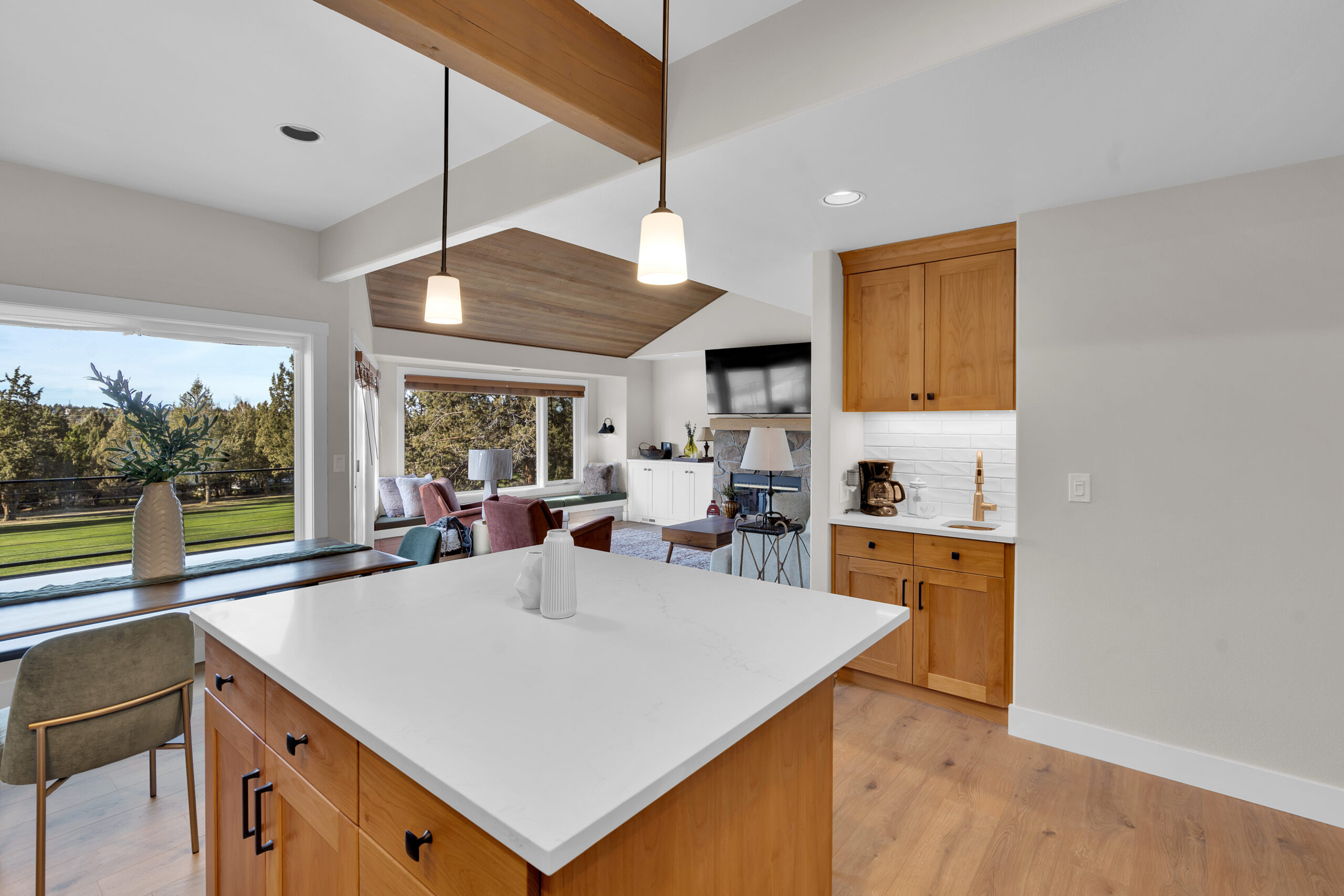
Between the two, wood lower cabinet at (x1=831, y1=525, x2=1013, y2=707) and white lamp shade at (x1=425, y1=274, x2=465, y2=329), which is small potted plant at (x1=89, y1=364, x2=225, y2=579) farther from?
wood lower cabinet at (x1=831, y1=525, x2=1013, y2=707)

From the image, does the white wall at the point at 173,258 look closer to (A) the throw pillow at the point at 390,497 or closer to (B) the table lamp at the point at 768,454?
(A) the throw pillow at the point at 390,497

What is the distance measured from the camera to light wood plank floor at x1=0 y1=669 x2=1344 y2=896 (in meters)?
1.80

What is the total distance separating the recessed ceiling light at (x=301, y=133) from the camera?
2518mm

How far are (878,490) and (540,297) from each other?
413 centimetres

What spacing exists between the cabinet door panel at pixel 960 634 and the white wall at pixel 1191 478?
12 cm

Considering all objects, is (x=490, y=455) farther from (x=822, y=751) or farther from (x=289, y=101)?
(x=822, y=751)

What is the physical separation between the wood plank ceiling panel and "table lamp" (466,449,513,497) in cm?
131

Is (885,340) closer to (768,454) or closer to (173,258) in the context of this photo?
A: (768,454)

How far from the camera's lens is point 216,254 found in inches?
135

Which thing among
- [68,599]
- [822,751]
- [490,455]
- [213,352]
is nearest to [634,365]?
Result: [490,455]

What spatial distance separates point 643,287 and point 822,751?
5.87 metres

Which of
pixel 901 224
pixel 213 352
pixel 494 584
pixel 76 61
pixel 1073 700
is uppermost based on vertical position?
pixel 76 61

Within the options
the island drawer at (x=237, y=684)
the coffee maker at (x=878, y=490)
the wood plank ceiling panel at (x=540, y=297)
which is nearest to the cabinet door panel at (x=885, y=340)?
the coffee maker at (x=878, y=490)

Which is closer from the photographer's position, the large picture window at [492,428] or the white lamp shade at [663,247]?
the white lamp shade at [663,247]
